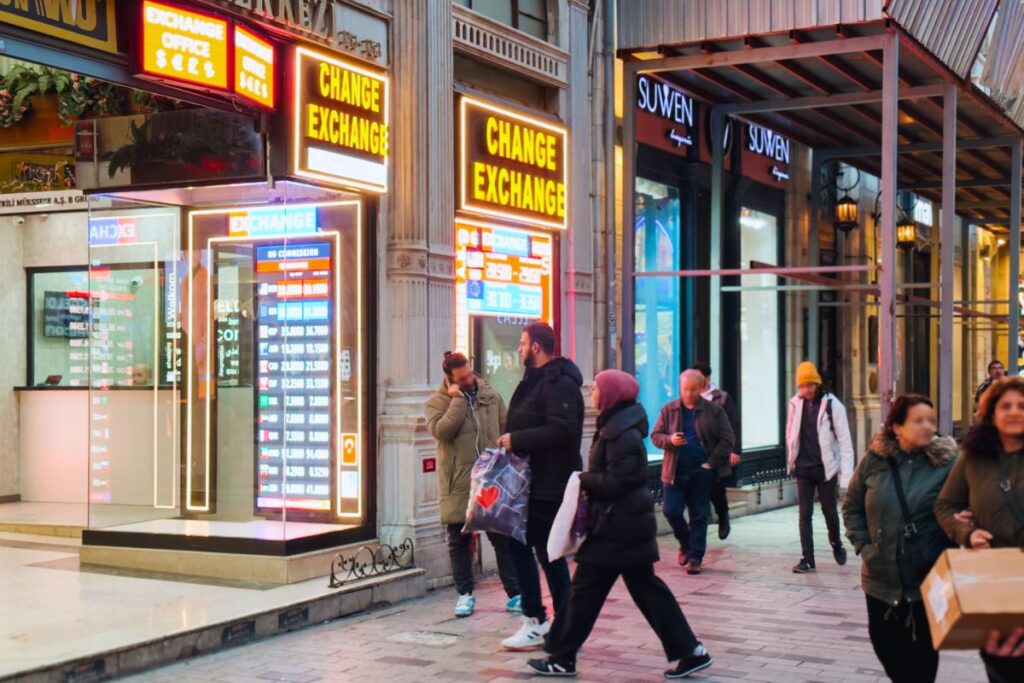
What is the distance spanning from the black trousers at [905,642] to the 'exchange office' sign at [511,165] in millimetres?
6465

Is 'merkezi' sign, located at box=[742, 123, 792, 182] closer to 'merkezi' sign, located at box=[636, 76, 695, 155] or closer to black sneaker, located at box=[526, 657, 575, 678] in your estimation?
'merkezi' sign, located at box=[636, 76, 695, 155]

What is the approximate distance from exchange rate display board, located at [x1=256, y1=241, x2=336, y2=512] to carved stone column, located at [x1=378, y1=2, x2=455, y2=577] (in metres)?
0.45

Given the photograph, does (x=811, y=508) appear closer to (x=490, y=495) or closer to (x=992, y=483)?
(x=490, y=495)

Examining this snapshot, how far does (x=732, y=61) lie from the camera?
43.8 feet

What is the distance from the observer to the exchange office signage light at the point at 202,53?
8234mm

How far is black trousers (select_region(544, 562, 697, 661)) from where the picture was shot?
720cm

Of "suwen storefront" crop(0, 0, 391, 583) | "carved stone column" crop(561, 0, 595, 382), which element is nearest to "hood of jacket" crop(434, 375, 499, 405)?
"suwen storefront" crop(0, 0, 391, 583)

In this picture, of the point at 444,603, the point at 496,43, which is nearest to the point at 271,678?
the point at 444,603

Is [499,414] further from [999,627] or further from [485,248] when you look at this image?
[999,627]

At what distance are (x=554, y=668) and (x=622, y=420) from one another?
148cm

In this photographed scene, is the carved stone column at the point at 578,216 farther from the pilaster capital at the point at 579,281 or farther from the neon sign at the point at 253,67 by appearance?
the neon sign at the point at 253,67

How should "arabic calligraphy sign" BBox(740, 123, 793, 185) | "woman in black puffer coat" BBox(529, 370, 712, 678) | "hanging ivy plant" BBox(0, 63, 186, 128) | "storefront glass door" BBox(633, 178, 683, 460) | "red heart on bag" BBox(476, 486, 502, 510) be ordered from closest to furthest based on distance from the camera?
"woman in black puffer coat" BBox(529, 370, 712, 678) < "red heart on bag" BBox(476, 486, 502, 510) < "hanging ivy plant" BBox(0, 63, 186, 128) < "storefront glass door" BBox(633, 178, 683, 460) < "arabic calligraphy sign" BBox(740, 123, 793, 185)

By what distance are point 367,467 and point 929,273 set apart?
745 inches

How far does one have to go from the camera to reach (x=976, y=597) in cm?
425
